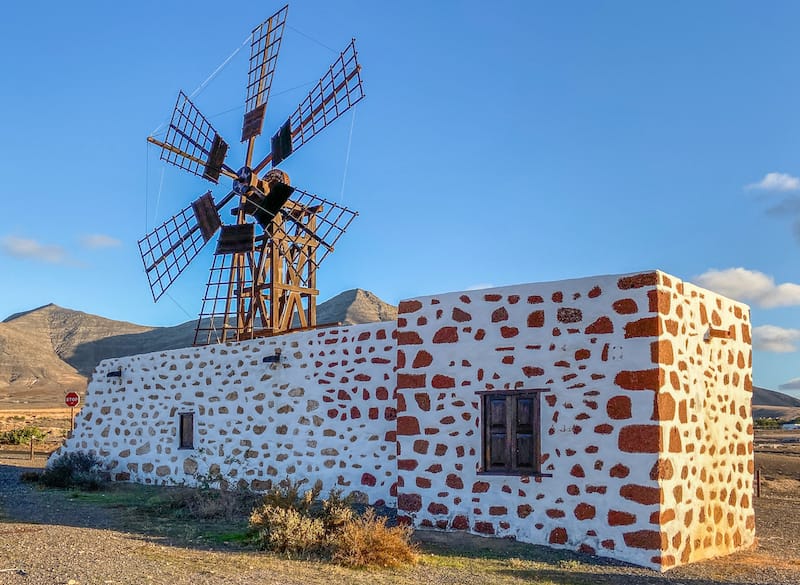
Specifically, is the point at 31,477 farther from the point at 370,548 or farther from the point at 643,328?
the point at 643,328

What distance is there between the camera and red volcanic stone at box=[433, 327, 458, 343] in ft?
34.1

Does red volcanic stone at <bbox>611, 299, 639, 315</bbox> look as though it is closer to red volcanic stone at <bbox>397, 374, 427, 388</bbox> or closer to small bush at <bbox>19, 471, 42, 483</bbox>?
red volcanic stone at <bbox>397, 374, 427, 388</bbox>

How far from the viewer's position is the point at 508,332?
9906 millimetres

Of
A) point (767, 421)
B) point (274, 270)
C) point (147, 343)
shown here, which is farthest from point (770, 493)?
point (147, 343)

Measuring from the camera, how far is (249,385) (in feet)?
45.7

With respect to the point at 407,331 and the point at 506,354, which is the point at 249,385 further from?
the point at 506,354

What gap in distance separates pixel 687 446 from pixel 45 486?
1130 centimetres

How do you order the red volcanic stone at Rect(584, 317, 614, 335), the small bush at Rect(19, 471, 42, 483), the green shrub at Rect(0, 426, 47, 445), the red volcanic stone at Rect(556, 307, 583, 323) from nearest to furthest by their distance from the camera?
1. the red volcanic stone at Rect(584, 317, 614, 335)
2. the red volcanic stone at Rect(556, 307, 583, 323)
3. the small bush at Rect(19, 471, 42, 483)
4. the green shrub at Rect(0, 426, 47, 445)

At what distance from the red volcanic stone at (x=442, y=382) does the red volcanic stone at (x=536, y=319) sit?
4.17 feet

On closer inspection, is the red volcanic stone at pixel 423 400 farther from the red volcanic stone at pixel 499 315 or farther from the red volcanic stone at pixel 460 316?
the red volcanic stone at pixel 499 315

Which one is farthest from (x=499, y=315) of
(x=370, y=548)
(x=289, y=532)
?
(x=289, y=532)

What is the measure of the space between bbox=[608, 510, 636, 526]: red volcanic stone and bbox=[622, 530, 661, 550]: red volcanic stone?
115 millimetres

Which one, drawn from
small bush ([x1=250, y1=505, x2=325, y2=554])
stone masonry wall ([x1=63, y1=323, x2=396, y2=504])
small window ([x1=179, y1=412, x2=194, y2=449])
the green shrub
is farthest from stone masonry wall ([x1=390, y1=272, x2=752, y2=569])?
the green shrub

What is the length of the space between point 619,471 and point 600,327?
1.56 m
